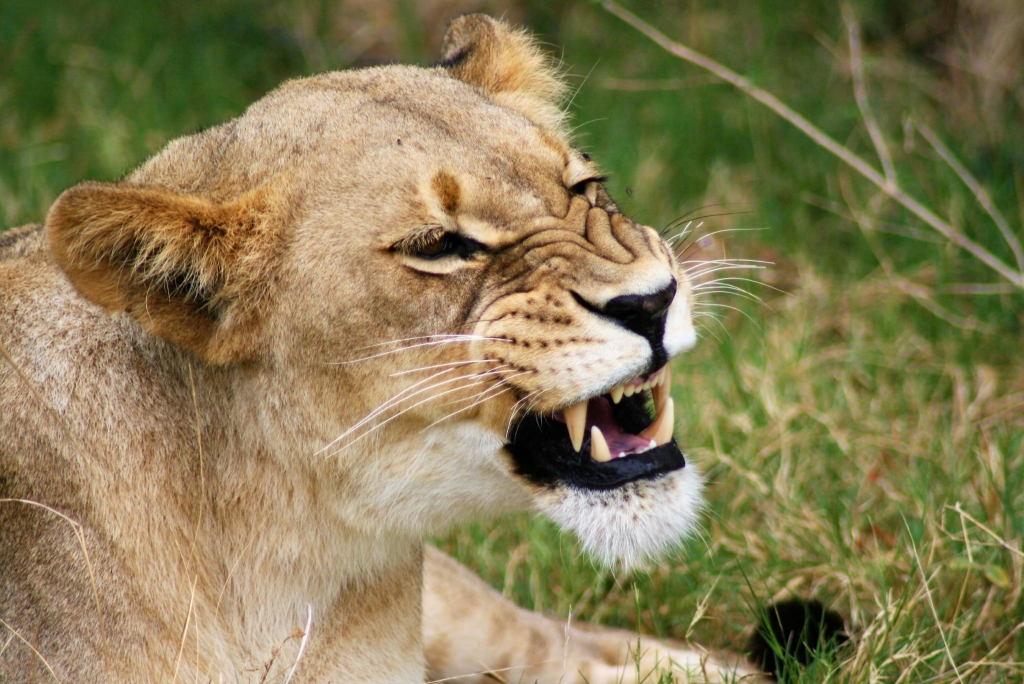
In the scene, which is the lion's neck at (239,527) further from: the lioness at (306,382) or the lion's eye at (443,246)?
the lion's eye at (443,246)

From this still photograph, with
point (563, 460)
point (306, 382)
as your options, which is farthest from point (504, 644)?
point (306, 382)

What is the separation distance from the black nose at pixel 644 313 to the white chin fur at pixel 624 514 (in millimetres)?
294

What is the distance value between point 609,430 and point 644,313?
34 centimetres

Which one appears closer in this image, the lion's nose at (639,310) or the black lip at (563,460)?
the lion's nose at (639,310)

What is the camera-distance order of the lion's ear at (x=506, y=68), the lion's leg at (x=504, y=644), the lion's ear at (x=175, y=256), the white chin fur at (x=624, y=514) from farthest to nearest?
the lion's leg at (x=504, y=644) → the lion's ear at (x=506, y=68) → the white chin fur at (x=624, y=514) → the lion's ear at (x=175, y=256)

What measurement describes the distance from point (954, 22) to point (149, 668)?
5349mm

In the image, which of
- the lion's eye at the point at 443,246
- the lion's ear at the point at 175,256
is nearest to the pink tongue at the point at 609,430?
the lion's eye at the point at 443,246

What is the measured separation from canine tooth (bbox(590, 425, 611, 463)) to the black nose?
0.62ft

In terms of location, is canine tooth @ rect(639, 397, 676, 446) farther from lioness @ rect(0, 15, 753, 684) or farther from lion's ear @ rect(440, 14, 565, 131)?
lion's ear @ rect(440, 14, 565, 131)

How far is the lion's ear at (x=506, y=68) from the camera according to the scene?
3.16 meters

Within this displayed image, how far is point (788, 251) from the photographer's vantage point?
18.6ft

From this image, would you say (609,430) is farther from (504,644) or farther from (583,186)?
(504,644)

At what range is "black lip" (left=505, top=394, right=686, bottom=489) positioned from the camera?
103 inches

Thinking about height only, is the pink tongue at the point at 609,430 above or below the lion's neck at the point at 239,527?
above
